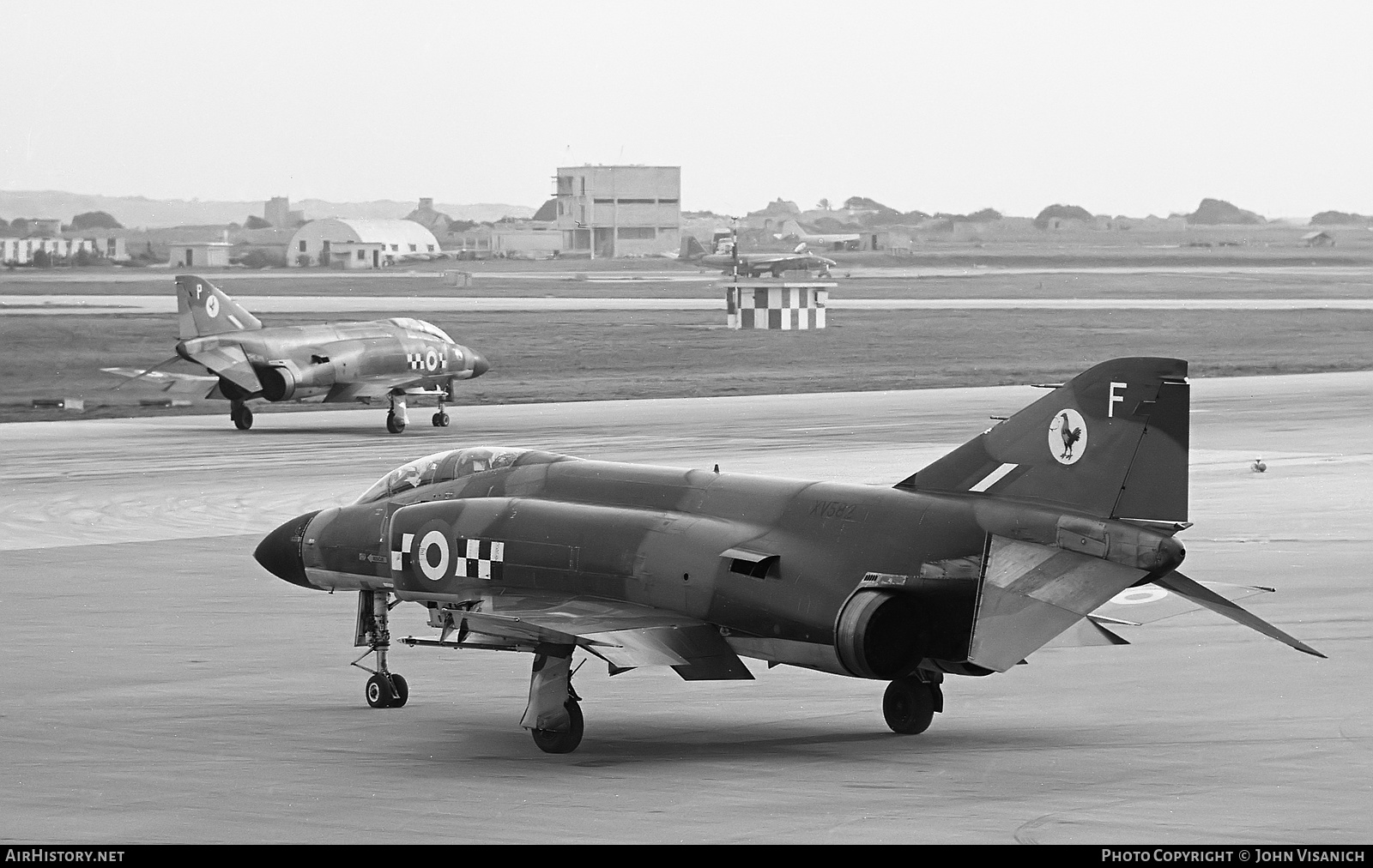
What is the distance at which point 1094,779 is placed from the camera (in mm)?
14758

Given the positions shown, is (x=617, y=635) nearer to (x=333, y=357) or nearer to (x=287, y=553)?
(x=287, y=553)

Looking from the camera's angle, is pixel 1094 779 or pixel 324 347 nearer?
pixel 1094 779

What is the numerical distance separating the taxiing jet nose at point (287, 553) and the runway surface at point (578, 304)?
91971mm

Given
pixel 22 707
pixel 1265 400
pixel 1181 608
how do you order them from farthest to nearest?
1. pixel 1265 400
2. pixel 22 707
3. pixel 1181 608

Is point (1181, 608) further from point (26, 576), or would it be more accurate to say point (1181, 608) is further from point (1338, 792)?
point (26, 576)

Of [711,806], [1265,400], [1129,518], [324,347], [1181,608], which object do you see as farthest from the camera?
[1265,400]

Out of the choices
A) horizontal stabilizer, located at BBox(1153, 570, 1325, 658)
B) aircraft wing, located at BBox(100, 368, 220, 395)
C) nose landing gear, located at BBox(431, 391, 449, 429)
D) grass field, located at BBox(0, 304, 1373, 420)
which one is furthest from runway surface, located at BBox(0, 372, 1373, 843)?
grass field, located at BBox(0, 304, 1373, 420)

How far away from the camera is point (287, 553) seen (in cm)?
1969

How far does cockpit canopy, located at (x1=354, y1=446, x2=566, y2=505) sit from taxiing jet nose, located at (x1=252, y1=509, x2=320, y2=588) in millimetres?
769

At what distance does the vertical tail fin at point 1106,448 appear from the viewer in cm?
1568

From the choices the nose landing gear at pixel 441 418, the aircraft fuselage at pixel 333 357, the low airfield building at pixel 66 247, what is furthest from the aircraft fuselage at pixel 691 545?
the low airfield building at pixel 66 247

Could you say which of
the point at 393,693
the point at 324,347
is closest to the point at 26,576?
the point at 393,693

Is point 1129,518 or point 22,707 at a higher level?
point 1129,518

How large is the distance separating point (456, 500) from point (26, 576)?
12.0m
